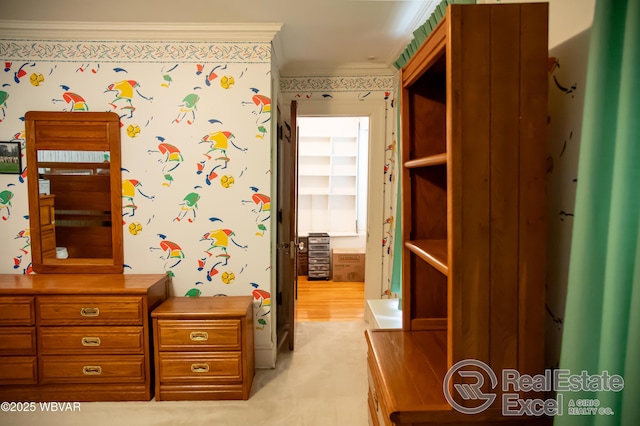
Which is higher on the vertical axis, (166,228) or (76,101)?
(76,101)

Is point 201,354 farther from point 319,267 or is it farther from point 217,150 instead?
point 319,267

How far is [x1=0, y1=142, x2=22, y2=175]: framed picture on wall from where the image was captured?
2.86 metres

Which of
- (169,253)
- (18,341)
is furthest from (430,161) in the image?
(18,341)

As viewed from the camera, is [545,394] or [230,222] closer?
[545,394]

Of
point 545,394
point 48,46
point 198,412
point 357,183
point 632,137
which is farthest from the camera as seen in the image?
point 357,183

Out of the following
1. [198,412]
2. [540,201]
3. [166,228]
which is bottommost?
[198,412]

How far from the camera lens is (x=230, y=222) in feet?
9.58

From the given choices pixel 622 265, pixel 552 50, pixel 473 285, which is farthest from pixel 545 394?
pixel 552 50

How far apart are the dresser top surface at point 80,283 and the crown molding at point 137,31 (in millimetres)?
1748

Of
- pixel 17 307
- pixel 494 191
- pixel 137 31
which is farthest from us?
pixel 137 31

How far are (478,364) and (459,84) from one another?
2.57 ft

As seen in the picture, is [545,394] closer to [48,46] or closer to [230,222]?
[230,222]

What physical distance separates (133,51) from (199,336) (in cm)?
211

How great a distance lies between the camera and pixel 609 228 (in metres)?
0.82
